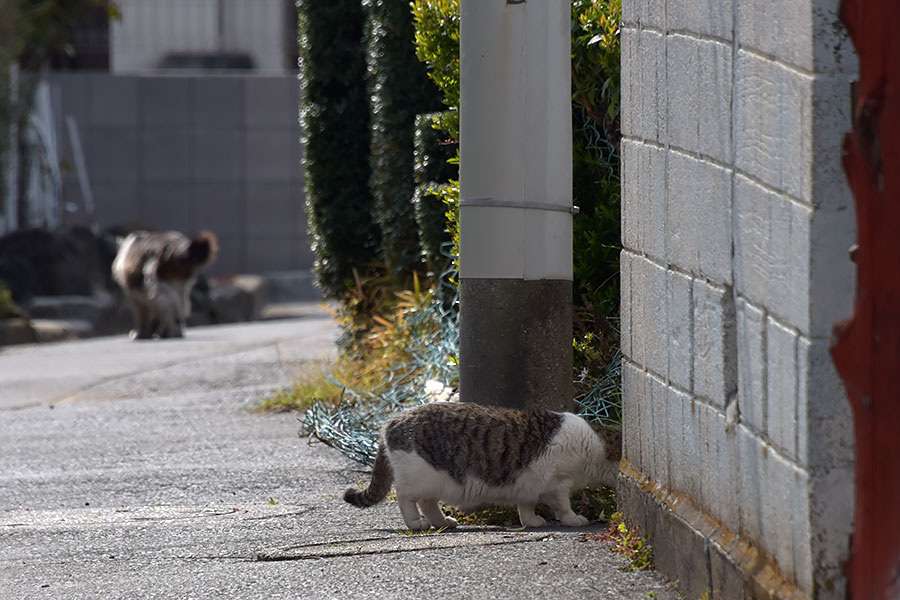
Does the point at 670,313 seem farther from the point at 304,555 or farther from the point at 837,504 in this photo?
the point at 304,555

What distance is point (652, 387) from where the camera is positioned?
396 centimetres

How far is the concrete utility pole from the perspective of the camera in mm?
5004

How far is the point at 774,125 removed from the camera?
285 centimetres

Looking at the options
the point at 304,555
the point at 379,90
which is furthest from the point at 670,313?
the point at 379,90

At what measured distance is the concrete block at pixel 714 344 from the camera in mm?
3234

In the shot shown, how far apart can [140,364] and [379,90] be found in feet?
14.3

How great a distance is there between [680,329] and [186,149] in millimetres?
18596

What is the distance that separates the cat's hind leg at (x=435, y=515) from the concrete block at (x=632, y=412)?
0.85 metres

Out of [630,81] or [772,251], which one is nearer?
[772,251]

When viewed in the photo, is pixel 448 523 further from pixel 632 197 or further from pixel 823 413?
pixel 823 413

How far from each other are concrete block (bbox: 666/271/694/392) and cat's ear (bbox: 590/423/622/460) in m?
1.05

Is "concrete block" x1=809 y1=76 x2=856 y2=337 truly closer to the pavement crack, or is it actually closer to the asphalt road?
the asphalt road

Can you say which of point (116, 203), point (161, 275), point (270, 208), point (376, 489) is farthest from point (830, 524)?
point (116, 203)

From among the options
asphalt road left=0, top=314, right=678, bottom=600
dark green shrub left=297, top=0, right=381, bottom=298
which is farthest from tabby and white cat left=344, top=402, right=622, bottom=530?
dark green shrub left=297, top=0, right=381, bottom=298
